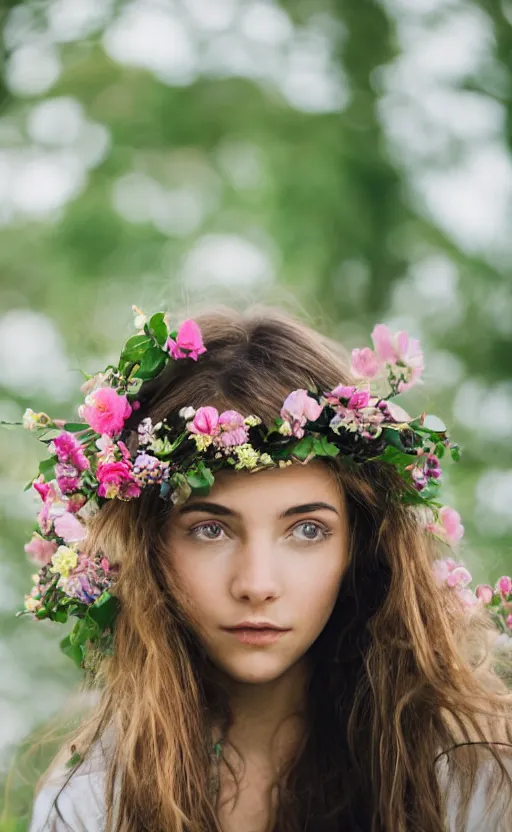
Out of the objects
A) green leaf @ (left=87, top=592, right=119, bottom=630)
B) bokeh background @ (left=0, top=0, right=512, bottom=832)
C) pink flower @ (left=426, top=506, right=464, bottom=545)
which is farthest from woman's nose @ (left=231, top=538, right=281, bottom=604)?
bokeh background @ (left=0, top=0, right=512, bottom=832)

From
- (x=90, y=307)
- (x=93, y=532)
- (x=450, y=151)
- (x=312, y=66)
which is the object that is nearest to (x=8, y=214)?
(x=90, y=307)

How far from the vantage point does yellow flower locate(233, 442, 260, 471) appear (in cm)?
229

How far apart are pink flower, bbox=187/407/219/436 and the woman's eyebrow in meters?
0.16

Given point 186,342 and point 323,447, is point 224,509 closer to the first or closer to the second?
point 323,447

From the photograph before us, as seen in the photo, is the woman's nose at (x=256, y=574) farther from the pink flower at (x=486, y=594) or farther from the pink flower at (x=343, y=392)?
the pink flower at (x=486, y=594)

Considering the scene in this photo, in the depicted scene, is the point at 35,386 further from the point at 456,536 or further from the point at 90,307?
the point at 456,536

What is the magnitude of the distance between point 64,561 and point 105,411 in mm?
355

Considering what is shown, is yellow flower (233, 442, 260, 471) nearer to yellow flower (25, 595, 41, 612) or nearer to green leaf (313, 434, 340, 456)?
green leaf (313, 434, 340, 456)

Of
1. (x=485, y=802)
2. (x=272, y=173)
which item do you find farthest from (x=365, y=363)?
(x=272, y=173)

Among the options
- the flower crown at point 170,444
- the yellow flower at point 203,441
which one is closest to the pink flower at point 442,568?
the flower crown at point 170,444

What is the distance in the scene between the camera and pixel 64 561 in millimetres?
2406

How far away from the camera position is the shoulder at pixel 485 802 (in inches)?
95.9

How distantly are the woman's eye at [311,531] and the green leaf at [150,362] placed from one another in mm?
504

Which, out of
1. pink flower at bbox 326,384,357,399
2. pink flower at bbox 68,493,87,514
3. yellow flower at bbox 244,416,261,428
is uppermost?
pink flower at bbox 326,384,357,399
